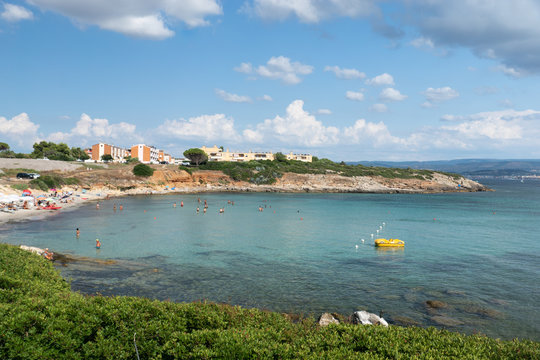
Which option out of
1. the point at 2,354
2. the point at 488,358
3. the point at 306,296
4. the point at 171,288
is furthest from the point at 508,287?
the point at 2,354

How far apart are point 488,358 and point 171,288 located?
70.6 ft

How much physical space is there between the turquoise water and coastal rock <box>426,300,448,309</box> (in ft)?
1.93

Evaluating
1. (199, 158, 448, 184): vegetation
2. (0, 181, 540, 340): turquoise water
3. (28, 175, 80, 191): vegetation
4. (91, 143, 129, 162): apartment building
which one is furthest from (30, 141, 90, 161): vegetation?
(0, 181, 540, 340): turquoise water

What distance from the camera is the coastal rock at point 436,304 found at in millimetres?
24464

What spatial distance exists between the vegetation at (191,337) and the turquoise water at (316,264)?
10.5 m

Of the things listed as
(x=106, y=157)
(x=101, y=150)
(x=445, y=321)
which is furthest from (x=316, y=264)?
(x=101, y=150)

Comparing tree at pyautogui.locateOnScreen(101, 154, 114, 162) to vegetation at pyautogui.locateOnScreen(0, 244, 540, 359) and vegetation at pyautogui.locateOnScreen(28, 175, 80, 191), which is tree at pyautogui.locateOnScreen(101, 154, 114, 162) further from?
vegetation at pyautogui.locateOnScreen(0, 244, 540, 359)

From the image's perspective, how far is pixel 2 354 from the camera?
11.2 m

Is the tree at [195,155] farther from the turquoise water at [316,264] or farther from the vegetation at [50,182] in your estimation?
the turquoise water at [316,264]

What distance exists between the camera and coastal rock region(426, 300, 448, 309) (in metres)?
24.5

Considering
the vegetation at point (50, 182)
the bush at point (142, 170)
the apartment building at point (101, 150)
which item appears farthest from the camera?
the apartment building at point (101, 150)

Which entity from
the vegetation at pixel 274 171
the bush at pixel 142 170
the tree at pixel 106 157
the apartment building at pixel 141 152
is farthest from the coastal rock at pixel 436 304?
the apartment building at pixel 141 152

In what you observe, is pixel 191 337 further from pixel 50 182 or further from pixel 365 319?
pixel 50 182

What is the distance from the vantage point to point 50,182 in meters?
91.9
